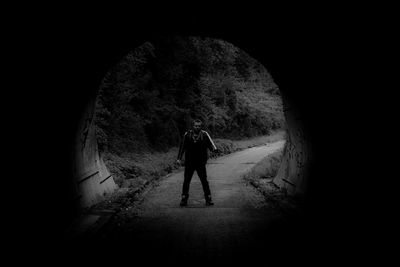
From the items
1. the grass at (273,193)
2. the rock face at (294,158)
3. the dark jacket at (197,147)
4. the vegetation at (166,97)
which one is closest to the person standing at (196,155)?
the dark jacket at (197,147)

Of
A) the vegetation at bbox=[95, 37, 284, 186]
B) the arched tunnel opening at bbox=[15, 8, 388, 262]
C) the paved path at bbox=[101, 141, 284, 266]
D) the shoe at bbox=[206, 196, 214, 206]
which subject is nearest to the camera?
the paved path at bbox=[101, 141, 284, 266]

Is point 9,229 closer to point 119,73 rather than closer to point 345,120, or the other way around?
point 345,120

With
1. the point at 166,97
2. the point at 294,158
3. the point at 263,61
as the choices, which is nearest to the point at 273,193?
the point at 294,158

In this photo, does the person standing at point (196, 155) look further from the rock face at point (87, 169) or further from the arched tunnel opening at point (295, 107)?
the rock face at point (87, 169)

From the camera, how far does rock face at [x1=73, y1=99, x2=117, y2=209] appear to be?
8266 mm

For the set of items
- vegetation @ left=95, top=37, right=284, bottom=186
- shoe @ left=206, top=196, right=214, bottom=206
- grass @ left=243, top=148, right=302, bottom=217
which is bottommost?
grass @ left=243, top=148, right=302, bottom=217

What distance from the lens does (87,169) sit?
9.28 m

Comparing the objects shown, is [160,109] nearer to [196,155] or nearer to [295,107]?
[196,155]

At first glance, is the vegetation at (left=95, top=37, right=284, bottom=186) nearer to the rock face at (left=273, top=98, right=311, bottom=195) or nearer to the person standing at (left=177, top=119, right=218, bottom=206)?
the person standing at (left=177, top=119, right=218, bottom=206)

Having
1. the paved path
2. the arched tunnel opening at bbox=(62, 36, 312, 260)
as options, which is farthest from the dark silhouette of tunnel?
the paved path

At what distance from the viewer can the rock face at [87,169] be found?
8.27 meters

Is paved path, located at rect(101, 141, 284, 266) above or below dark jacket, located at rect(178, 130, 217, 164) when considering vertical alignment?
below

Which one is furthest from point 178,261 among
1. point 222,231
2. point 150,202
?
point 150,202

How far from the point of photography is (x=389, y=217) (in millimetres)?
5328
